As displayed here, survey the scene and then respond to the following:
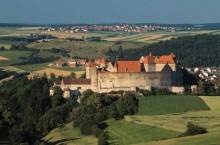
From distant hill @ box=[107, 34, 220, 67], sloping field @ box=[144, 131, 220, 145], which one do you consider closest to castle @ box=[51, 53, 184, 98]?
sloping field @ box=[144, 131, 220, 145]

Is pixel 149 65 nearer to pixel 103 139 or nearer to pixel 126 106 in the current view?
pixel 126 106

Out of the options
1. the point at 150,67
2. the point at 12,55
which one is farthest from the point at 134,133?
the point at 12,55

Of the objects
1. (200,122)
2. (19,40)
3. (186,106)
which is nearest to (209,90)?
(186,106)

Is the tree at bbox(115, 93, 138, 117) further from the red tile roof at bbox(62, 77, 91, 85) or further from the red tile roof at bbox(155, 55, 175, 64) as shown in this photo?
the red tile roof at bbox(155, 55, 175, 64)

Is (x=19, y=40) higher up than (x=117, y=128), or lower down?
higher up

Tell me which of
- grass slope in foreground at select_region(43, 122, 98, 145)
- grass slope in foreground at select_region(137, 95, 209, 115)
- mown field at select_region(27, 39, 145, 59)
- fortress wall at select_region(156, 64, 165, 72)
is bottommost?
grass slope in foreground at select_region(43, 122, 98, 145)

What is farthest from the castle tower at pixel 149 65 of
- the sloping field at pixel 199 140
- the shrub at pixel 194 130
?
the sloping field at pixel 199 140

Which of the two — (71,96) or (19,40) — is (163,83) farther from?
(19,40)
